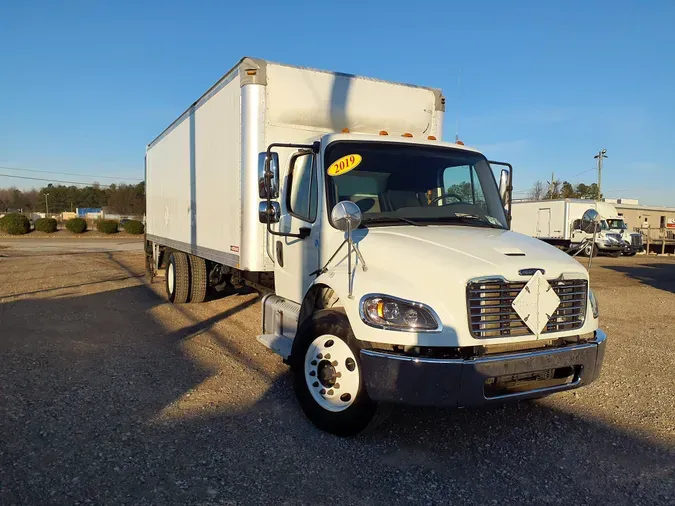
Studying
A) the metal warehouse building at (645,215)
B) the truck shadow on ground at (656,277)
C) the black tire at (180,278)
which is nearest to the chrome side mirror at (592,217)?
the black tire at (180,278)

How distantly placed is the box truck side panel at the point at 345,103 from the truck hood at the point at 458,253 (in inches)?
82.9

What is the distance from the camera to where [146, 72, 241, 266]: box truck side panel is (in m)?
6.45

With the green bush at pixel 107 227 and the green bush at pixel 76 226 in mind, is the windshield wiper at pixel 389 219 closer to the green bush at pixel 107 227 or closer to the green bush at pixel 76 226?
the green bush at pixel 107 227

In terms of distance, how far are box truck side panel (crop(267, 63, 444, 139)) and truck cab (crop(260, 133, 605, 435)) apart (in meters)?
1.01

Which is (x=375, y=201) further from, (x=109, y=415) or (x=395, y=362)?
(x=109, y=415)

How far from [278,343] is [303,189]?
1.58 m

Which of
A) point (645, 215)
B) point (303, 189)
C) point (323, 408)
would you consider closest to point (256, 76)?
point (303, 189)

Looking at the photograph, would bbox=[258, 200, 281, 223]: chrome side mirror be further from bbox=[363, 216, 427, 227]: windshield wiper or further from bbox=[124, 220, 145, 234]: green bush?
bbox=[124, 220, 145, 234]: green bush

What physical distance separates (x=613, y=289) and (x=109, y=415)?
13704 millimetres

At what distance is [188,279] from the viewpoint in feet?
32.0

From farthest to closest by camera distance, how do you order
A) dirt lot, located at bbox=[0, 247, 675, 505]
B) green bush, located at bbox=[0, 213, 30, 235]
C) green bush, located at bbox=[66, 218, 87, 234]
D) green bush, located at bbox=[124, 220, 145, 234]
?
green bush, located at bbox=[124, 220, 145, 234] → green bush, located at bbox=[66, 218, 87, 234] → green bush, located at bbox=[0, 213, 30, 235] → dirt lot, located at bbox=[0, 247, 675, 505]

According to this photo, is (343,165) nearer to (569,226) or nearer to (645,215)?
(569,226)

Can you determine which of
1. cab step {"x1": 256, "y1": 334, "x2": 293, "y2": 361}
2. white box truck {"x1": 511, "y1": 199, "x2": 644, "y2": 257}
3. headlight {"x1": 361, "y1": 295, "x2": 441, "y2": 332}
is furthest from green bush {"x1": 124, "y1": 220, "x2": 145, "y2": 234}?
headlight {"x1": 361, "y1": 295, "x2": 441, "y2": 332}

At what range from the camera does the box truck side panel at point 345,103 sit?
19.5ft
